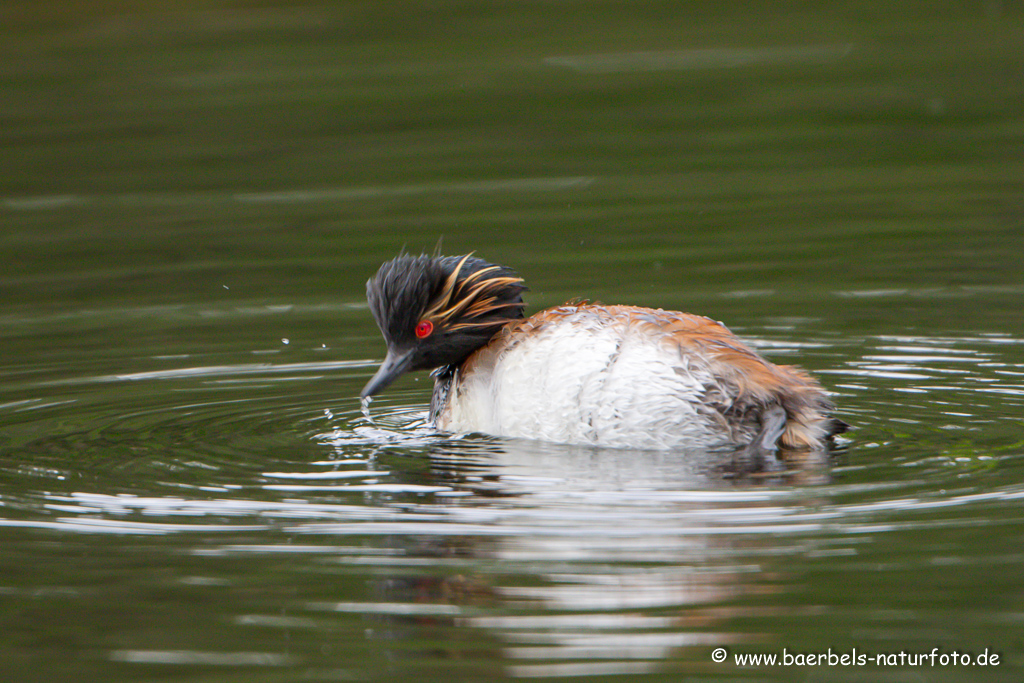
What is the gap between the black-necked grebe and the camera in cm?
670

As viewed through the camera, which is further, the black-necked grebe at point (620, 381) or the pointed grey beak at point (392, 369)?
the pointed grey beak at point (392, 369)

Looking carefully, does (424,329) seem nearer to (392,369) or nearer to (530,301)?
→ (392,369)

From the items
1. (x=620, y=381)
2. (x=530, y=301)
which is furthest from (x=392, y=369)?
(x=530, y=301)

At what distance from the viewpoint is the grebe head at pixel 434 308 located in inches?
292

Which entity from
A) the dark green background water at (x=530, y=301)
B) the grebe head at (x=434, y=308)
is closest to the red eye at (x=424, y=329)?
the grebe head at (x=434, y=308)

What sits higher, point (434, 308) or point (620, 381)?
point (434, 308)

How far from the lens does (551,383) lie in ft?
22.6

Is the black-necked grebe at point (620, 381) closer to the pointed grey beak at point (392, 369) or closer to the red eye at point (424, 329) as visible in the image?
the red eye at point (424, 329)

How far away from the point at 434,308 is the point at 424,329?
0.11 m

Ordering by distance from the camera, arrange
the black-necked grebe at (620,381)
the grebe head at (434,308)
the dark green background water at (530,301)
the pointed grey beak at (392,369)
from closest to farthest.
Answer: the dark green background water at (530,301), the black-necked grebe at (620,381), the grebe head at (434,308), the pointed grey beak at (392,369)

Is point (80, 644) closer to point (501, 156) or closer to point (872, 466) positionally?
point (872, 466)

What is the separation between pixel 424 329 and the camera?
7.52 metres

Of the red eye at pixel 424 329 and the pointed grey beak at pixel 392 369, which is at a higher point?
the red eye at pixel 424 329

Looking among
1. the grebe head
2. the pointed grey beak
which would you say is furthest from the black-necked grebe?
the pointed grey beak
